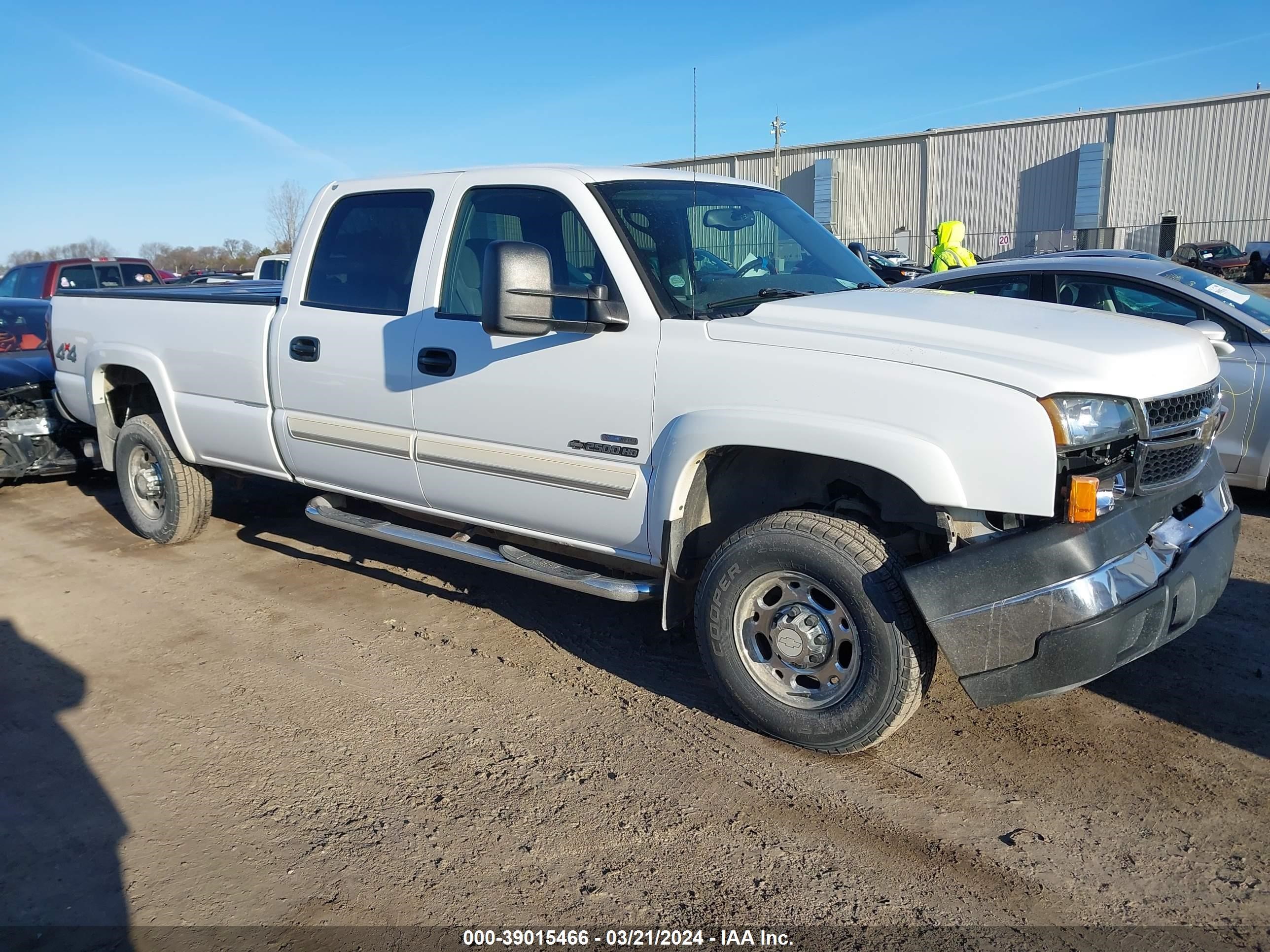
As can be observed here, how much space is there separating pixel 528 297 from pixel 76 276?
13.4m

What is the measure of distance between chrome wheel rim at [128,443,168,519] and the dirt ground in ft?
5.07

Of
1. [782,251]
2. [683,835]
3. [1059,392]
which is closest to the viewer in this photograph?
[1059,392]

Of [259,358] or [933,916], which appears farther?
[259,358]

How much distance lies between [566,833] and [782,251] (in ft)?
8.83

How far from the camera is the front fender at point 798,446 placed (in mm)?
3090

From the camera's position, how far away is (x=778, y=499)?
12.8 ft

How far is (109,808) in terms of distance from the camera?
341 cm

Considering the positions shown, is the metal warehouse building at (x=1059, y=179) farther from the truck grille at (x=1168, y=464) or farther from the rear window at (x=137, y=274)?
the truck grille at (x=1168, y=464)

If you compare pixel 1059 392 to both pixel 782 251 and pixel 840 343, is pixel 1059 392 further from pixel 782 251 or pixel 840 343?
pixel 782 251

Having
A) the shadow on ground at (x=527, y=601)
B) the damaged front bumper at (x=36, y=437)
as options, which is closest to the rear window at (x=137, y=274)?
the damaged front bumper at (x=36, y=437)

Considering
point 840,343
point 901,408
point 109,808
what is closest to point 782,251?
point 840,343

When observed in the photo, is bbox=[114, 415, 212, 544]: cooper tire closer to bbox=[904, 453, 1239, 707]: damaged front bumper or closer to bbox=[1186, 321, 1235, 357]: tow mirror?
bbox=[904, 453, 1239, 707]: damaged front bumper

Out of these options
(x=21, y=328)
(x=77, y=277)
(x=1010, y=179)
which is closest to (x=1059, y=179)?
(x=1010, y=179)

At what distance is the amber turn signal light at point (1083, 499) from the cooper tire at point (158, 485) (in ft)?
17.4
